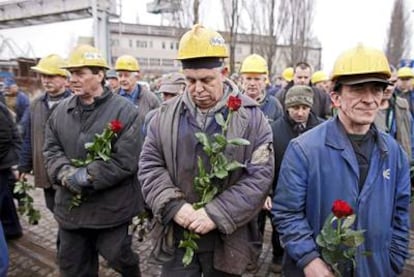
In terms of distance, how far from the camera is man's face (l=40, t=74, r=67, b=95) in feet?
13.8

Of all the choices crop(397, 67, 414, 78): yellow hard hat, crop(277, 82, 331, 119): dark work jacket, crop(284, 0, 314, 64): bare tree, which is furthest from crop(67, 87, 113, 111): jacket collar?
crop(284, 0, 314, 64): bare tree

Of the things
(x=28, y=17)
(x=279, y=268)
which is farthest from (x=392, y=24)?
(x=279, y=268)

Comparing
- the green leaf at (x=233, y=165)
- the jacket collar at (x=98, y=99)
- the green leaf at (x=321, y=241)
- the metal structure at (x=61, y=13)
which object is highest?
the metal structure at (x=61, y=13)

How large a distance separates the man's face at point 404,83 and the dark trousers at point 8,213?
6538mm

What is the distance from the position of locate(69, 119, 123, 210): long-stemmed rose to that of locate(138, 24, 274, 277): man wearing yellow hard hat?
54 centimetres

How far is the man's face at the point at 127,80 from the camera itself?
6.02 meters

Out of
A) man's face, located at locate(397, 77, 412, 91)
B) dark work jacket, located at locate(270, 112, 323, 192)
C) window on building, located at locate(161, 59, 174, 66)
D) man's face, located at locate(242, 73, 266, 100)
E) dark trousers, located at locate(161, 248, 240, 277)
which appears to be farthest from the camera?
window on building, located at locate(161, 59, 174, 66)

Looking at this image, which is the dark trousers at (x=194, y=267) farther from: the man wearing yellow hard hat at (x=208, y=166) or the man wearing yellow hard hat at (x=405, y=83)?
the man wearing yellow hard hat at (x=405, y=83)

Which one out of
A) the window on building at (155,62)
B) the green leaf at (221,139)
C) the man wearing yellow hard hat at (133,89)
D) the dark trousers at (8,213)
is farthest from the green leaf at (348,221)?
the window on building at (155,62)

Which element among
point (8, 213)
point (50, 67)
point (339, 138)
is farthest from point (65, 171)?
point (8, 213)

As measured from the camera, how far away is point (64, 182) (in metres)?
3.01

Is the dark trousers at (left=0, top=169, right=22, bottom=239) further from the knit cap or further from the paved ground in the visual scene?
the knit cap

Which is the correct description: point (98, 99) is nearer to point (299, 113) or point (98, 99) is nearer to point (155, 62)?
point (299, 113)

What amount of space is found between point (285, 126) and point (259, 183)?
150 cm
